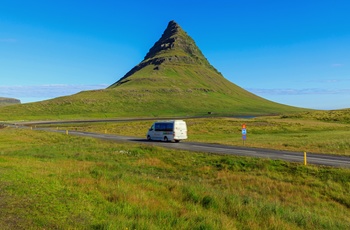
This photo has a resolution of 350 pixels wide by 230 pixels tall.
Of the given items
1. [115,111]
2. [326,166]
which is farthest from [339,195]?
[115,111]

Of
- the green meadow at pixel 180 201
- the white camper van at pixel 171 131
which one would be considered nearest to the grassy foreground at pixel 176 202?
the green meadow at pixel 180 201

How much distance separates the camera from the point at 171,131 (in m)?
39.9

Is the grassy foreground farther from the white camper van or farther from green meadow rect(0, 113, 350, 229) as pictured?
the white camper van

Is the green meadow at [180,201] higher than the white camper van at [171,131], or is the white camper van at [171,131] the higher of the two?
the white camper van at [171,131]

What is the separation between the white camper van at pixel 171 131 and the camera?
39.6 meters

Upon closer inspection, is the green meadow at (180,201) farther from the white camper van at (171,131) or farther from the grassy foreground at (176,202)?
the white camper van at (171,131)

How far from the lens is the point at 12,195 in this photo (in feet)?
31.6

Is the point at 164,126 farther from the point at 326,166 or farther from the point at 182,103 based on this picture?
the point at 182,103

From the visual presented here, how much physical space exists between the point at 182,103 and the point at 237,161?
559 feet

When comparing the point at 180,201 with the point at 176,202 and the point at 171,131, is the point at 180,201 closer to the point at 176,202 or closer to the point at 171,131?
the point at 176,202

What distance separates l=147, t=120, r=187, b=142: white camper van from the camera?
3962cm

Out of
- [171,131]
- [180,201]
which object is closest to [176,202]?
[180,201]

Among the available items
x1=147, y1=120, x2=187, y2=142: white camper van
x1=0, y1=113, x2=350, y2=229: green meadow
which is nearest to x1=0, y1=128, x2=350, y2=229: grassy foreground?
x1=0, y1=113, x2=350, y2=229: green meadow

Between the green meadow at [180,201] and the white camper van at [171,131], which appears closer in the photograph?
the green meadow at [180,201]
